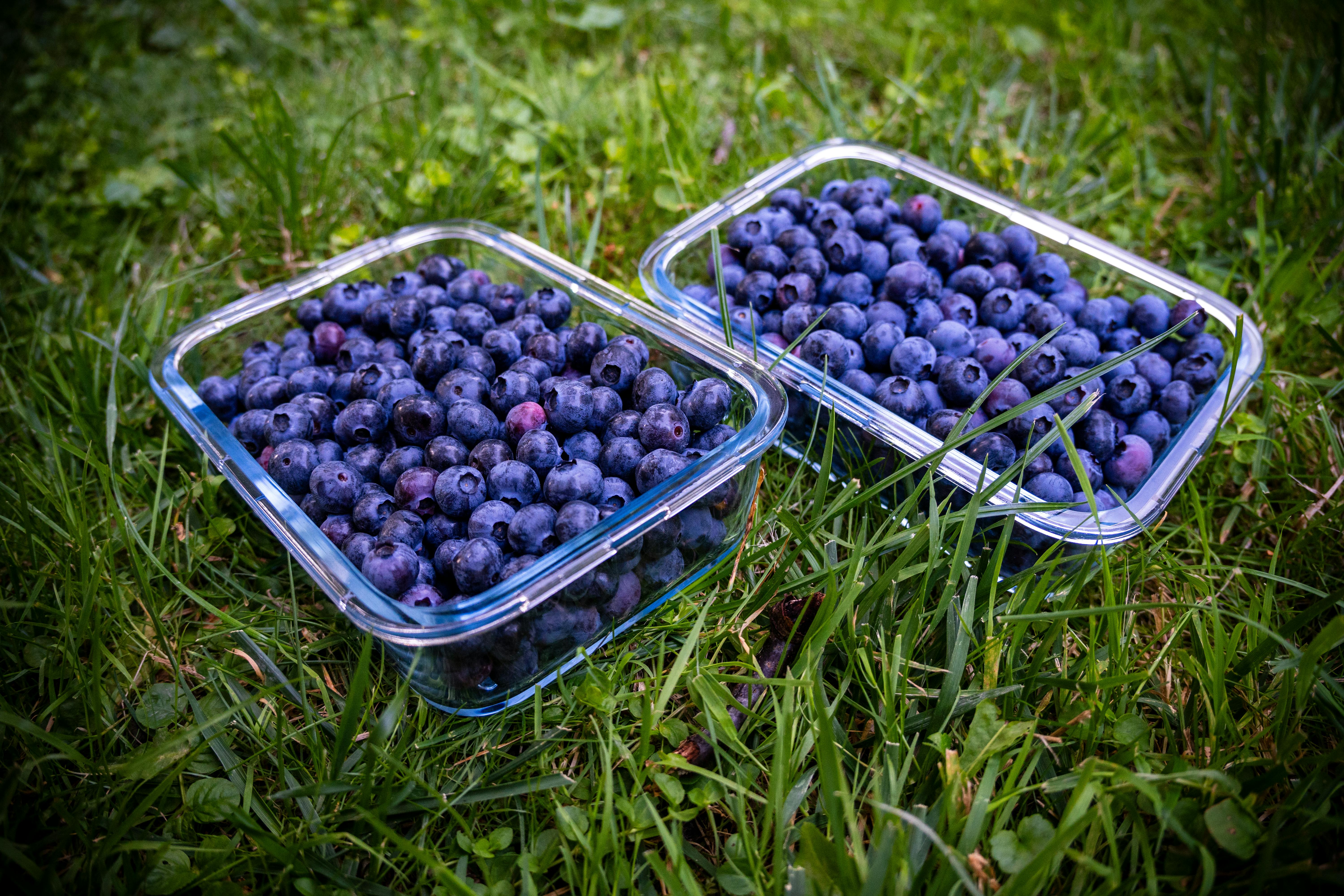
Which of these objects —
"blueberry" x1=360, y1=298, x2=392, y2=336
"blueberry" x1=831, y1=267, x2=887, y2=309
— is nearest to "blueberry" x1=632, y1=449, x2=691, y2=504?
"blueberry" x1=831, y1=267, x2=887, y2=309

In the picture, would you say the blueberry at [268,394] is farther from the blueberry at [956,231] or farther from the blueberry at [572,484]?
the blueberry at [956,231]

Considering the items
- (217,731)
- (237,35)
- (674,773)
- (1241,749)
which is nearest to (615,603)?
(674,773)

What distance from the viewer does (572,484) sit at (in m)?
1.57

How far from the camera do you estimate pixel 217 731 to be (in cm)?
162

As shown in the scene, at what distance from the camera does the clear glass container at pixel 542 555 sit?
4.57 ft

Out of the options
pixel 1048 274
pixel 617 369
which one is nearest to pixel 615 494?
pixel 617 369

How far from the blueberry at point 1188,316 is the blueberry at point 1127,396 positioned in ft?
0.90

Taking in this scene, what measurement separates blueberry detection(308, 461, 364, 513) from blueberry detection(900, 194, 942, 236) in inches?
61.8

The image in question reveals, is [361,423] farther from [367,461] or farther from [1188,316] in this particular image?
[1188,316]

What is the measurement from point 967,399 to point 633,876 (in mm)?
1166

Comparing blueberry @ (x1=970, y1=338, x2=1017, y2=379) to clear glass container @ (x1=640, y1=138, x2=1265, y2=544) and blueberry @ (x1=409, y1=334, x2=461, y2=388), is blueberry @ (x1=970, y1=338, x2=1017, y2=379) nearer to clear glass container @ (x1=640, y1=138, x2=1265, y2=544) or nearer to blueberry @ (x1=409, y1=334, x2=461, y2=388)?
clear glass container @ (x1=640, y1=138, x2=1265, y2=544)

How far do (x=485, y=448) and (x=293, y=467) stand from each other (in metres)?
0.39

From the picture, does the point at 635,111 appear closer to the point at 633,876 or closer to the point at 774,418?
the point at 774,418

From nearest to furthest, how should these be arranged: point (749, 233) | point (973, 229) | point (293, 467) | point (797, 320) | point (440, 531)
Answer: point (440, 531), point (293, 467), point (797, 320), point (749, 233), point (973, 229)
